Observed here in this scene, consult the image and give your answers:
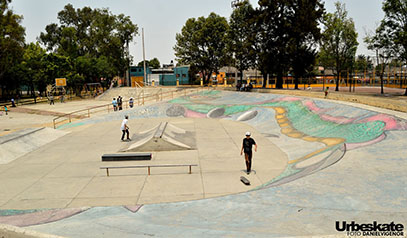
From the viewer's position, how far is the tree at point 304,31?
35844 millimetres

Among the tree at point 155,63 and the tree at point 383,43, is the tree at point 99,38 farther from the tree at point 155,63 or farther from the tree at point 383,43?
the tree at point 155,63

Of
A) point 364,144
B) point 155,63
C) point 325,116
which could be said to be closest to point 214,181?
point 364,144

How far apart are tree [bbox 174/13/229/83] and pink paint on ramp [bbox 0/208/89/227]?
49.4m

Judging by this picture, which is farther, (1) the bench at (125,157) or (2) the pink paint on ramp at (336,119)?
(2) the pink paint on ramp at (336,119)

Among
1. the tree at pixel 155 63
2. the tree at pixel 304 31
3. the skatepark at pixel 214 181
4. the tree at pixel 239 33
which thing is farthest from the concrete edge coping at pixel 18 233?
the tree at pixel 155 63

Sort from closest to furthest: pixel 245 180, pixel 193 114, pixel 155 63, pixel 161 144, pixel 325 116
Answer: pixel 245 180 → pixel 161 144 → pixel 325 116 → pixel 193 114 → pixel 155 63

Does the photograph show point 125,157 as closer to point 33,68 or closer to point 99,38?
point 33,68

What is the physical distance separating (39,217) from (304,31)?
36712mm

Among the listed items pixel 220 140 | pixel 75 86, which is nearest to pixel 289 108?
pixel 220 140

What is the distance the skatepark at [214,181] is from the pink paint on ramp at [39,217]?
0.10 ft

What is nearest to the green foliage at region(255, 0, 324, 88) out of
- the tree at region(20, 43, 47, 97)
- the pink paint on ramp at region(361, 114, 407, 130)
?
the pink paint on ramp at region(361, 114, 407, 130)

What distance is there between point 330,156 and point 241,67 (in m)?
38.6

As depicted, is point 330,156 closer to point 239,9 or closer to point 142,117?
point 142,117

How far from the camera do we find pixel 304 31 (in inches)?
1426
